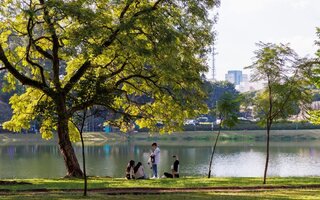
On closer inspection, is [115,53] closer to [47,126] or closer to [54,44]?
[54,44]

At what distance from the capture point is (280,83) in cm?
1778

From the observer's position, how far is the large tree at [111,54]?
1741 cm

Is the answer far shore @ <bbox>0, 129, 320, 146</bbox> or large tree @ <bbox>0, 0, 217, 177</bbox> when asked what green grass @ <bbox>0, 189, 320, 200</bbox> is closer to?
large tree @ <bbox>0, 0, 217, 177</bbox>

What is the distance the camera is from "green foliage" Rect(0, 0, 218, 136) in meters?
17.4

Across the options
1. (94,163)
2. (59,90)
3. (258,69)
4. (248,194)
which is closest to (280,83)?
(258,69)

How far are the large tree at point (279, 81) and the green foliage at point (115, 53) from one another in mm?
3451

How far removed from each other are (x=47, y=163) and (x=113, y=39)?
81.4ft

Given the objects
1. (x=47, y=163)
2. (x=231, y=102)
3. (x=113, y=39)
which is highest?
(x=113, y=39)

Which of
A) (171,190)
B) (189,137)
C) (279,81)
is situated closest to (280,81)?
(279,81)

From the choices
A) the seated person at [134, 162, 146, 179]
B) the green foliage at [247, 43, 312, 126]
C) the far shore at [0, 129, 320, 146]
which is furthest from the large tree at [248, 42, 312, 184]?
the far shore at [0, 129, 320, 146]

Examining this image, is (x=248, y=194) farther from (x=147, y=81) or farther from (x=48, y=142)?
(x=48, y=142)

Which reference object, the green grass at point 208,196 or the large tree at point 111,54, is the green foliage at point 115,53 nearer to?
the large tree at point 111,54

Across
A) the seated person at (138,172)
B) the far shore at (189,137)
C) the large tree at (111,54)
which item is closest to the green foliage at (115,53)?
the large tree at (111,54)

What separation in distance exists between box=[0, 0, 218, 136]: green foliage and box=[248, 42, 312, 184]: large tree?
11.3 ft
